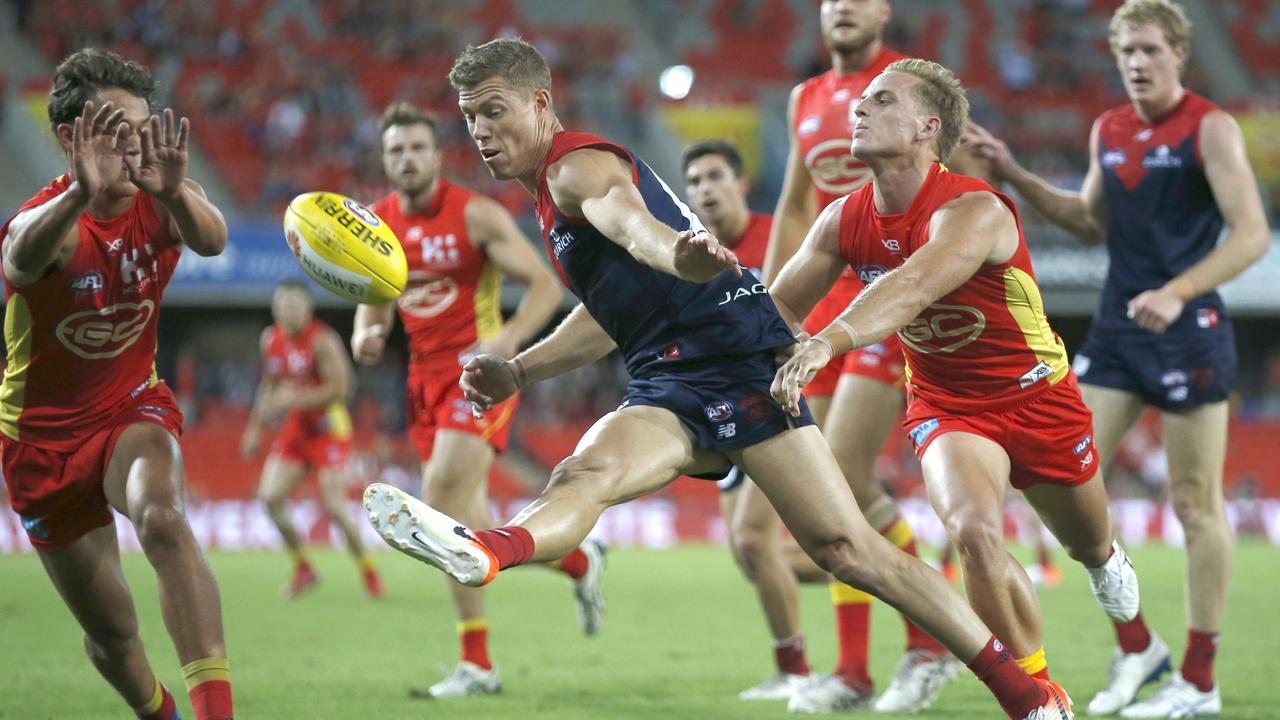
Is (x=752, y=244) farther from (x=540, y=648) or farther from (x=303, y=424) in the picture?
(x=303, y=424)

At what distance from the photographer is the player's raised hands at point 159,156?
4.37 metres

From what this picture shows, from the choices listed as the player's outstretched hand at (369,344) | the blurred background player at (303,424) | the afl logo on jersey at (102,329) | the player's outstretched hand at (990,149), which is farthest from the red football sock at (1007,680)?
the blurred background player at (303,424)

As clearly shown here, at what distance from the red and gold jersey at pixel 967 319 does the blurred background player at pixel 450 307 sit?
270cm

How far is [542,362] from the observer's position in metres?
5.01

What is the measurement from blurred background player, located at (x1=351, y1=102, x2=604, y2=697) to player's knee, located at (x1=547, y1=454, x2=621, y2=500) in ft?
9.95

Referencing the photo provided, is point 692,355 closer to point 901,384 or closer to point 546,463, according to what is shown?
point 901,384

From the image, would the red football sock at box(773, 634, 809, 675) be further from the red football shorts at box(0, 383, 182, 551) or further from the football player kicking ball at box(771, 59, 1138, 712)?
the red football shorts at box(0, 383, 182, 551)

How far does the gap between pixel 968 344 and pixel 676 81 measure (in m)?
26.4

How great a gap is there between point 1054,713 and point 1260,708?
192 cm

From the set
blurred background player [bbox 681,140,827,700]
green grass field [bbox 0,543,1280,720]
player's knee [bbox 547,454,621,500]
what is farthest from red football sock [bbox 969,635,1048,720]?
blurred background player [bbox 681,140,827,700]

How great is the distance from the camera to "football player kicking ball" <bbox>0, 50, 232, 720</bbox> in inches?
180

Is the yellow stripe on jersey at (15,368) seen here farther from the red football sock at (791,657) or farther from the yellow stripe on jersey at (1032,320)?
the red football sock at (791,657)

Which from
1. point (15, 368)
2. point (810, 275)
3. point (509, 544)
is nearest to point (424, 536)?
point (509, 544)

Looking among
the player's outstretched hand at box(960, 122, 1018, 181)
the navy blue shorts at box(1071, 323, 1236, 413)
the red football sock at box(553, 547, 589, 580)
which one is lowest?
the red football sock at box(553, 547, 589, 580)
